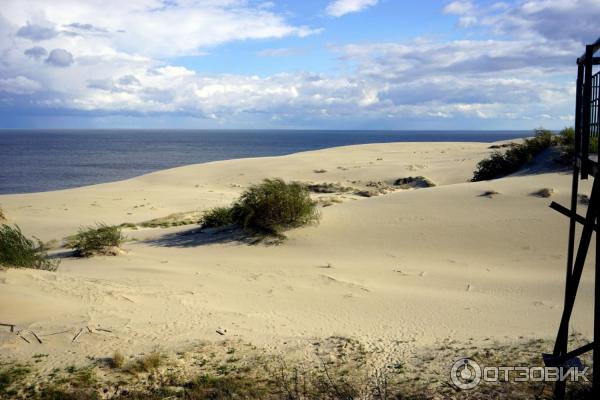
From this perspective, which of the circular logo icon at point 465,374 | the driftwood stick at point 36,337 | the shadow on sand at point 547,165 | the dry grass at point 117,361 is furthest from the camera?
the shadow on sand at point 547,165

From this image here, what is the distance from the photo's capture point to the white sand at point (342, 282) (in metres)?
6.81

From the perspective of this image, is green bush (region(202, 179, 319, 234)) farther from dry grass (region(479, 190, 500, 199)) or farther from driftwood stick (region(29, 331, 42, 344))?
driftwood stick (region(29, 331, 42, 344))

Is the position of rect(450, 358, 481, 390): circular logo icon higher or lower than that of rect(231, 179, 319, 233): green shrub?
lower

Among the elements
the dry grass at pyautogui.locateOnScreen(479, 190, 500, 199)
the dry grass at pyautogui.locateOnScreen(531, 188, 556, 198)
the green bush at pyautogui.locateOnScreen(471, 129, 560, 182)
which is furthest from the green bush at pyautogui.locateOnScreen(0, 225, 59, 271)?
the green bush at pyautogui.locateOnScreen(471, 129, 560, 182)

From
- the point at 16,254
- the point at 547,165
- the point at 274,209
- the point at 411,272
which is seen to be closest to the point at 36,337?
the point at 16,254

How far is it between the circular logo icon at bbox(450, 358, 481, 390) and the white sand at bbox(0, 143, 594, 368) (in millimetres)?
894

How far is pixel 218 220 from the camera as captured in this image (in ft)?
45.3

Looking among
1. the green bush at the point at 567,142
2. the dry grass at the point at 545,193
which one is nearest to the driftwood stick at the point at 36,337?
the dry grass at the point at 545,193

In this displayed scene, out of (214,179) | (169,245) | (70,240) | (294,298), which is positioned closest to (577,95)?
(294,298)

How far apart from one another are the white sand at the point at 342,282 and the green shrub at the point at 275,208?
424 millimetres

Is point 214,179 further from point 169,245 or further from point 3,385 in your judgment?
point 3,385

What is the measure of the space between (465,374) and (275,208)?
773 cm

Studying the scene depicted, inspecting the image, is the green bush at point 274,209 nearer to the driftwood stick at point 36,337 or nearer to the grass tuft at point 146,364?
the driftwood stick at point 36,337

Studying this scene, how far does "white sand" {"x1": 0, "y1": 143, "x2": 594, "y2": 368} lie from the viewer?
681 cm
